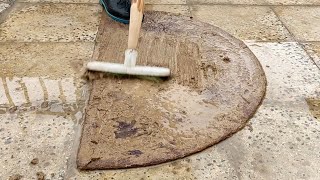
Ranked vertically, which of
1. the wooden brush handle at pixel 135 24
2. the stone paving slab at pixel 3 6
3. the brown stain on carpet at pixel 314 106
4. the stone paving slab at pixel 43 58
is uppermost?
the wooden brush handle at pixel 135 24

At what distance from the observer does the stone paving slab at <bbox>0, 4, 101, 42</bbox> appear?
289 cm

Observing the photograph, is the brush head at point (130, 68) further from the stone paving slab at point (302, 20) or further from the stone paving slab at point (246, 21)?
the stone paving slab at point (302, 20)

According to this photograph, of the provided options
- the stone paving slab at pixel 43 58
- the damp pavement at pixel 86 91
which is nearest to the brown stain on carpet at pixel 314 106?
the damp pavement at pixel 86 91

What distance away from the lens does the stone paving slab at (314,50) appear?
109 inches

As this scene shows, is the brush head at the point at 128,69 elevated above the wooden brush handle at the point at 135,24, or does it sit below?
below

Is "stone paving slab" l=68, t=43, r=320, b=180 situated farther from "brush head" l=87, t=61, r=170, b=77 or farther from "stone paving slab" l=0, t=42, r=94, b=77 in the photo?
"stone paving slab" l=0, t=42, r=94, b=77

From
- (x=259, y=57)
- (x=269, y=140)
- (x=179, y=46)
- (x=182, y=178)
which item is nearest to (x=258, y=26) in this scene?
(x=259, y=57)

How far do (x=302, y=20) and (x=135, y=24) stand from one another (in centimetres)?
162

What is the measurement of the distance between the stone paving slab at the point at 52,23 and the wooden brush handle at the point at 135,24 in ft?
1.83

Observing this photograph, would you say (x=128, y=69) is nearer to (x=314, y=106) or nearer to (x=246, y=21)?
(x=314, y=106)

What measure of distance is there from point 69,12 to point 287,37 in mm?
1696

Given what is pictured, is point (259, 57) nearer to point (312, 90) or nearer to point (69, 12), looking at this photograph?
point (312, 90)

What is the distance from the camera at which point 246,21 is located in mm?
3314

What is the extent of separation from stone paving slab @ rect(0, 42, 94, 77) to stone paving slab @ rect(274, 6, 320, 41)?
1.56 m
